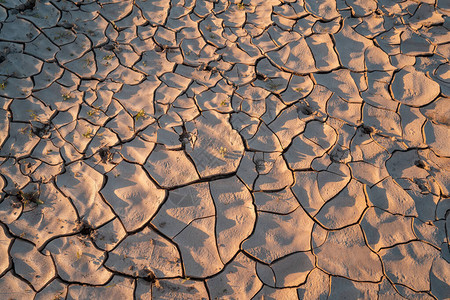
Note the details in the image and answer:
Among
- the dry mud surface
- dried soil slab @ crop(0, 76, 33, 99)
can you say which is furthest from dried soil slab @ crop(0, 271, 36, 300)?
dried soil slab @ crop(0, 76, 33, 99)

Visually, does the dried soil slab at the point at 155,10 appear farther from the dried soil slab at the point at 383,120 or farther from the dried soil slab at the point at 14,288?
the dried soil slab at the point at 14,288

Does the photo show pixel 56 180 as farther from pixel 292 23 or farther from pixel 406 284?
pixel 292 23

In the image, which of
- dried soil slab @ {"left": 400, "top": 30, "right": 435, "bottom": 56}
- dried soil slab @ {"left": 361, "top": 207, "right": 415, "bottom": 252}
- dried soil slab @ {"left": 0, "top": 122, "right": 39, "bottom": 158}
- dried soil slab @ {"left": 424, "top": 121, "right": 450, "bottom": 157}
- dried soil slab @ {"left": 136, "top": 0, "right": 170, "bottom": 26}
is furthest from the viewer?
dried soil slab @ {"left": 136, "top": 0, "right": 170, "bottom": 26}

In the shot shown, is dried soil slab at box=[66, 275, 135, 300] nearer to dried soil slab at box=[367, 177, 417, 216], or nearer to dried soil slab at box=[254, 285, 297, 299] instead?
dried soil slab at box=[254, 285, 297, 299]

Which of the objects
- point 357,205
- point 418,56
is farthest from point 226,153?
point 418,56

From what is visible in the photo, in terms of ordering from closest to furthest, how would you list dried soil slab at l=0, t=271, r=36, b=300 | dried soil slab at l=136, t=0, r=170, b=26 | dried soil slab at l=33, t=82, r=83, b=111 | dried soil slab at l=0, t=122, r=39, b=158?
dried soil slab at l=0, t=271, r=36, b=300 → dried soil slab at l=0, t=122, r=39, b=158 → dried soil slab at l=33, t=82, r=83, b=111 → dried soil slab at l=136, t=0, r=170, b=26

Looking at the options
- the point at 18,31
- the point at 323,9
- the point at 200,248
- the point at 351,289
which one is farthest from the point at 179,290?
the point at 323,9

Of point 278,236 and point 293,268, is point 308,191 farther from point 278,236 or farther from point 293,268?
point 293,268

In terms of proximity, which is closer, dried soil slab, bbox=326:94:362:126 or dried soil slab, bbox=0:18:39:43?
dried soil slab, bbox=326:94:362:126
